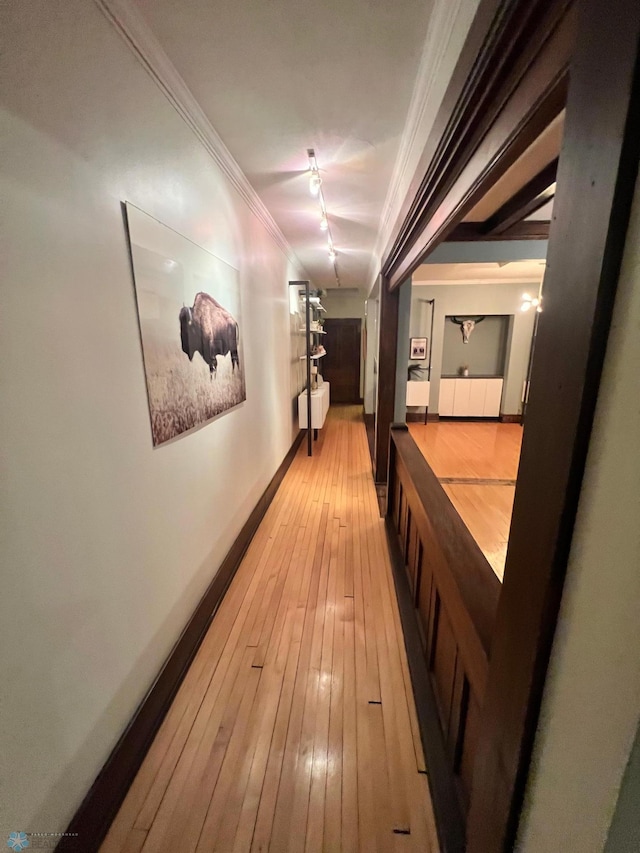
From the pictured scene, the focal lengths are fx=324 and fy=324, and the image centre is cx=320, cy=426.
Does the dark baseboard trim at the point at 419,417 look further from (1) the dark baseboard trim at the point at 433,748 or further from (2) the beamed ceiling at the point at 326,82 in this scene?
(1) the dark baseboard trim at the point at 433,748

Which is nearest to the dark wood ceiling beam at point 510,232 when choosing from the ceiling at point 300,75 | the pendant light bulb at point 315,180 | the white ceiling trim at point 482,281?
the ceiling at point 300,75

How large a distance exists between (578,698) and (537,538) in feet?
0.72

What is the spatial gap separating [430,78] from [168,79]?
3.55 feet

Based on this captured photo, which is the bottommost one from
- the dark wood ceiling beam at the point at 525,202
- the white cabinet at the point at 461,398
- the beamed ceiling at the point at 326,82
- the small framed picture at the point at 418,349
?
the white cabinet at the point at 461,398

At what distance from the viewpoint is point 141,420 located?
1288 mm

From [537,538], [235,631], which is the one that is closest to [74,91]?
[537,538]

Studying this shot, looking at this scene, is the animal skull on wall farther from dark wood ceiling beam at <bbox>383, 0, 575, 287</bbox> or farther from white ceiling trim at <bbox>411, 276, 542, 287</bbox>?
dark wood ceiling beam at <bbox>383, 0, 575, 287</bbox>

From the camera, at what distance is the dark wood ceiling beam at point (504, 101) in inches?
21.7

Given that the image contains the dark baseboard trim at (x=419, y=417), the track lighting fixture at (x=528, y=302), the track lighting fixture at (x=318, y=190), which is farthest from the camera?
the dark baseboard trim at (x=419, y=417)

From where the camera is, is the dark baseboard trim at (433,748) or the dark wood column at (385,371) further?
the dark wood column at (385,371)

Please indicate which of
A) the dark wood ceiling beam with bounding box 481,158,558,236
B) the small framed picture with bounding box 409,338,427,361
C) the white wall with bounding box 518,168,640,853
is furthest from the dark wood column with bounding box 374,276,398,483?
the small framed picture with bounding box 409,338,427,361

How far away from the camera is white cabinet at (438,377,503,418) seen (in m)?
6.54

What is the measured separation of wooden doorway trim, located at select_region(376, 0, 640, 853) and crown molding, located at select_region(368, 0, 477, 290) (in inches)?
14.0

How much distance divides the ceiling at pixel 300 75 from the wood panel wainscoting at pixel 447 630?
1.91m
